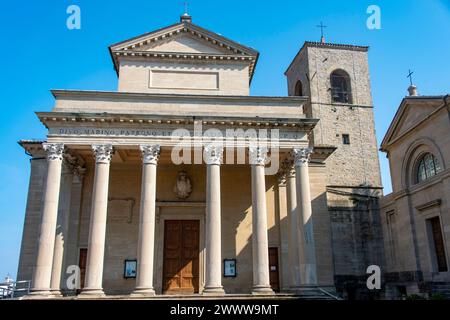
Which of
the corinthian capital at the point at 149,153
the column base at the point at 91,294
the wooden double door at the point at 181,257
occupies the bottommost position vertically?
the column base at the point at 91,294

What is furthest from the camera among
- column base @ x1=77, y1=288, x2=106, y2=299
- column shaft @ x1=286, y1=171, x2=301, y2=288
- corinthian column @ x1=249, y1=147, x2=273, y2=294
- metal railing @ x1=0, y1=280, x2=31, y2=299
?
metal railing @ x1=0, y1=280, x2=31, y2=299

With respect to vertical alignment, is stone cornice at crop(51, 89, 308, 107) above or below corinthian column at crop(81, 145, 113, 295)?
above

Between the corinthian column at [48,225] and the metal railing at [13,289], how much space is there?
2977mm

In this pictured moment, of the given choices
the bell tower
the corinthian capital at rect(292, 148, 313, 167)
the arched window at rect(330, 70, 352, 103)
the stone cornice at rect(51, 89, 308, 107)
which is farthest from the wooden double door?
the arched window at rect(330, 70, 352, 103)

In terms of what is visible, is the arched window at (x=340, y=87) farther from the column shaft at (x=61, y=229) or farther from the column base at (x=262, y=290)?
the column shaft at (x=61, y=229)

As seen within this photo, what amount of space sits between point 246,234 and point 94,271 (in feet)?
28.6

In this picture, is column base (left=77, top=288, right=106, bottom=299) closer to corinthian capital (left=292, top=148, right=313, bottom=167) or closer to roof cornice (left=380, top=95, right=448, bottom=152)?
corinthian capital (left=292, top=148, right=313, bottom=167)

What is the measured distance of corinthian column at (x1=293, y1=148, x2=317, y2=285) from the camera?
755 inches

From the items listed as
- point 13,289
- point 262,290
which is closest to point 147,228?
point 262,290

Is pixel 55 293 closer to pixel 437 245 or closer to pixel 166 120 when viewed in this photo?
pixel 166 120

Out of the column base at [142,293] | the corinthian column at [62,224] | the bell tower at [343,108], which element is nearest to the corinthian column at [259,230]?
the column base at [142,293]

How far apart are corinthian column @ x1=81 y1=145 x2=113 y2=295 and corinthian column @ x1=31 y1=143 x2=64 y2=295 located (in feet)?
5.40

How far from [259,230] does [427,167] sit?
9.60m

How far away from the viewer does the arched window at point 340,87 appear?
3544cm
